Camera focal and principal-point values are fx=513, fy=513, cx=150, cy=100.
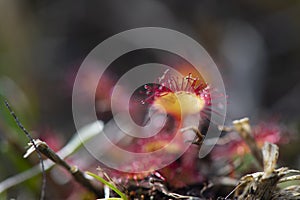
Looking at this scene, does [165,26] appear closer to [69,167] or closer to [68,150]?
[68,150]

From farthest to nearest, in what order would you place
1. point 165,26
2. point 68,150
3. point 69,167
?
1. point 165,26
2. point 68,150
3. point 69,167

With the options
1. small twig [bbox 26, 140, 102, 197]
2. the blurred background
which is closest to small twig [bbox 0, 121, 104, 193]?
small twig [bbox 26, 140, 102, 197]

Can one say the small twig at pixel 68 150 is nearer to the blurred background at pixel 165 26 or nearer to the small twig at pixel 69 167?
the small twig at pixel 69 167

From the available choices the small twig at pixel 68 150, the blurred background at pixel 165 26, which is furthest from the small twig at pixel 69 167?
the blurred background at pixel 165 26

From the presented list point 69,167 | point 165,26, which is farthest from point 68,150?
point 165,26

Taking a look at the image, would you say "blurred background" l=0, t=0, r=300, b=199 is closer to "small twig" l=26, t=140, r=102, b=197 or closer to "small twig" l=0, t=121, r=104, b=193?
"small twig" l=0, t=121, r=104, b=193

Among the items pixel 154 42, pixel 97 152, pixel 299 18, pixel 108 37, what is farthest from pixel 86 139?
pixel 299 18
